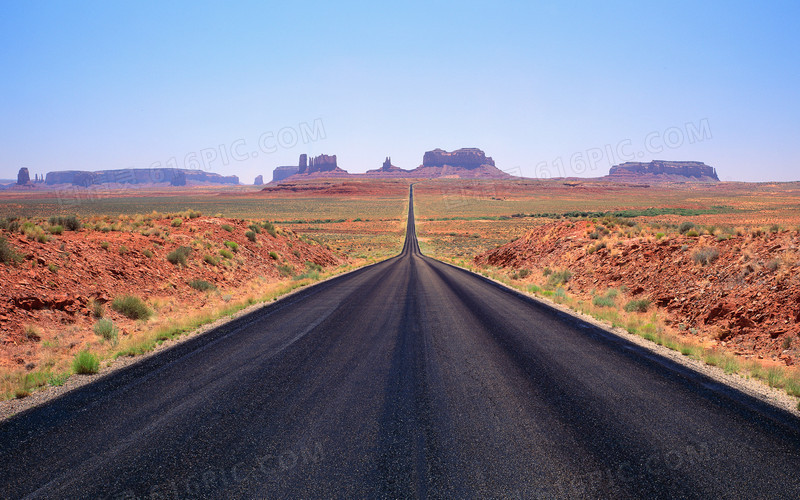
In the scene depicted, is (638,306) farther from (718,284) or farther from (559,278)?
(559,278)

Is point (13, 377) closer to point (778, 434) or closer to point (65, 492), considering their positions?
point (65, 492)

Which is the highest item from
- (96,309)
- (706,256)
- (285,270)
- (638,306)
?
(706,256)

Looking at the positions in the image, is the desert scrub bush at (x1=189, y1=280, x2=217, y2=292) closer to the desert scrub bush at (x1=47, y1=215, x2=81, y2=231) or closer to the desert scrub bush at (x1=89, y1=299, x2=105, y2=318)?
the desert scrub bush at (x1=89, y1=299, x2=105, y2=318)

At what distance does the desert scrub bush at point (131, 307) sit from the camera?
37.4 ft

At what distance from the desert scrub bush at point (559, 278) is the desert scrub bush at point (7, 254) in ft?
64.5

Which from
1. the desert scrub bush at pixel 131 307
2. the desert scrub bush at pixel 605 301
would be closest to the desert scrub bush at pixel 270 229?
the desert scrub bush at pixel 131 307

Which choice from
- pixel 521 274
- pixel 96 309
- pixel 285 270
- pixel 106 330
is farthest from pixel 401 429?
pixel 521 274

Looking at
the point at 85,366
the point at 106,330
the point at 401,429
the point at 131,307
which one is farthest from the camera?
the point at 131,307

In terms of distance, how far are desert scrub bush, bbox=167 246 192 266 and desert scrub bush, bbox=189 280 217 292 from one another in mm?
1249

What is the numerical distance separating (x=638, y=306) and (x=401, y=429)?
36.5 ft

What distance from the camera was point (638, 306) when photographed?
42.4ft

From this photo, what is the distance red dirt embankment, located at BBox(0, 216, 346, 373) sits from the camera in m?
8.92

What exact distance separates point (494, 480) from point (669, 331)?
919 cm

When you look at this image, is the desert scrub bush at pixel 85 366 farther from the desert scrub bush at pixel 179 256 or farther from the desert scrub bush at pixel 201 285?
the desert scrub bush at pixel 179 256
